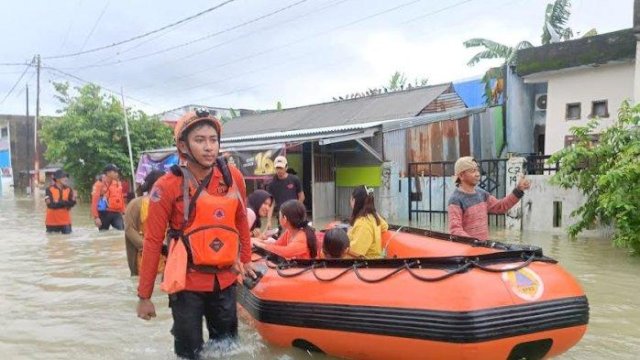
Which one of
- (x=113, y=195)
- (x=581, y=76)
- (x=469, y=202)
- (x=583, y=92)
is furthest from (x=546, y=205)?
(x=113, y=195)

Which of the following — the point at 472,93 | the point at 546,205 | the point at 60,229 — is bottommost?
the point at 60,229

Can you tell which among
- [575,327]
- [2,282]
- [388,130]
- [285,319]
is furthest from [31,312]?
[388,130]

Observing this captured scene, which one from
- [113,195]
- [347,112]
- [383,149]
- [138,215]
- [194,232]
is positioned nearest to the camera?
[194,232]

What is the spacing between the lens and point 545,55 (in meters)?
12.8

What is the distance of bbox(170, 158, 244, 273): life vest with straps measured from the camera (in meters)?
3.16

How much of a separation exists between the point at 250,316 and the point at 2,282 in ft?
15.2

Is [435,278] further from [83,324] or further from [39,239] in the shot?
[39,239]

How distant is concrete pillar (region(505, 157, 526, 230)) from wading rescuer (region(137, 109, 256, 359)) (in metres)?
8.42

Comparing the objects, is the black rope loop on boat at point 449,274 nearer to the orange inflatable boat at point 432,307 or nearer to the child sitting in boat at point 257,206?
the orange inflatable boat at point 432,307

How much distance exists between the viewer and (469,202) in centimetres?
471

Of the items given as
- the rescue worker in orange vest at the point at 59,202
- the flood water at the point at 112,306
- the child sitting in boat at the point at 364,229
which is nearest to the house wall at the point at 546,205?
the flood water at the point at 112,306

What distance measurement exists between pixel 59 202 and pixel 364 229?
8.34 metres

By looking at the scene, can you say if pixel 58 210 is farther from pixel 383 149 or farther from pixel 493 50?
pixel 493 50

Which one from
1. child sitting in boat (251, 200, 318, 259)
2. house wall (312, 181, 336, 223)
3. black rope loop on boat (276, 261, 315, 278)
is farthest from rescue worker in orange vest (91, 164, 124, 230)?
black rope loop on boat (276, 261, 315, 278)
